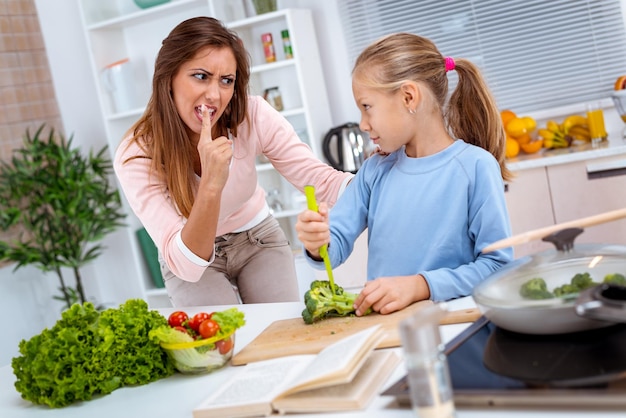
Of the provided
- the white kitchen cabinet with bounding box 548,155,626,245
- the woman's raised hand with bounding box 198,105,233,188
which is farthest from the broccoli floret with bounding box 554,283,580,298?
the white kitchen cabinet with bounding box 548,155,626,245

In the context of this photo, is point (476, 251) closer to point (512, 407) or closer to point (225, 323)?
point (225, 323)

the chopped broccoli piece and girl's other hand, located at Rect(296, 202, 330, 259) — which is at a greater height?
girl's other hand, located at Rect(296, 202, 330, 259)

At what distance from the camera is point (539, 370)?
114cm

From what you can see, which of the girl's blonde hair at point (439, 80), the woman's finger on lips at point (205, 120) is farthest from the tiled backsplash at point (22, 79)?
the girl's blonde hair at point (439, 80)

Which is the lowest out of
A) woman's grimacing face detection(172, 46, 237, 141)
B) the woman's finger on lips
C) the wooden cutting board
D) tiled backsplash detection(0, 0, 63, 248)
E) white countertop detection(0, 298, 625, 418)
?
white countertop detection(0, 298, 625, 418)

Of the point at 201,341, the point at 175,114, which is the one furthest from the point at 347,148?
the point at 201,341

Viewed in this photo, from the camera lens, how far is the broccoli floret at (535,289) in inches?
49.2

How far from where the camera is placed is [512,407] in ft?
3.60

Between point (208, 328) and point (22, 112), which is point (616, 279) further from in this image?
point (22, 112)

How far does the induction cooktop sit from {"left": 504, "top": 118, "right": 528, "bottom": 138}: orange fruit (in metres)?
2.64

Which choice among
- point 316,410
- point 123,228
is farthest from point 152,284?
point 316,410

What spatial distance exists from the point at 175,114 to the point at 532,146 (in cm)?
208

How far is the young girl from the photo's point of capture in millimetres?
1727

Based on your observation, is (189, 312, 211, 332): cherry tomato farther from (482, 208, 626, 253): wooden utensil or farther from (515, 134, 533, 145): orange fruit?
(515, 134, 533, 145): orange fruit
